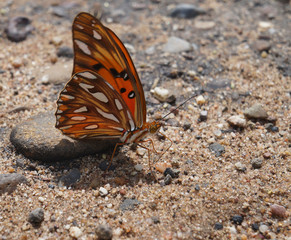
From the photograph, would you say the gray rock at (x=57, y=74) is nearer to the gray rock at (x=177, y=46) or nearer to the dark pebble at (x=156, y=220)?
the gray rock at (x=177, y=46)

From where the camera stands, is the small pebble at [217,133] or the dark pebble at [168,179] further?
the small pebble at [217,133]

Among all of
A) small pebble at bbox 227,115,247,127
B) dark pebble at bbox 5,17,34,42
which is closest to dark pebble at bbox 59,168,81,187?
small pebble at bbox 227,115,247,127

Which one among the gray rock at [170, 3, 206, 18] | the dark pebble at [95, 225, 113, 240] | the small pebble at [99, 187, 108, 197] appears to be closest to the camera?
the dark pebble at [95, 225, 113, 240]

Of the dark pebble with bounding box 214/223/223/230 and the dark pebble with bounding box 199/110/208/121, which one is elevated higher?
the dark pebble with bounding box 199/110/208/121

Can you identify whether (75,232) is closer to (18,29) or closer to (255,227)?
(255,227)

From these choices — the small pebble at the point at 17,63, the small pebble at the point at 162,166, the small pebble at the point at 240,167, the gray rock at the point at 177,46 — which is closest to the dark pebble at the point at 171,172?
the small pebble at the point at 162,166

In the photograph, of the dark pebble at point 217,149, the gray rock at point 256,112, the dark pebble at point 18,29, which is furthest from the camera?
the dark pebble at point 18,29

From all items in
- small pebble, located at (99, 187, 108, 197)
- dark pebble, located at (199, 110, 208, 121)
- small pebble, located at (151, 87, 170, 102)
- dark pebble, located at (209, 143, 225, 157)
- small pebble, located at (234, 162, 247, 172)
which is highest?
small pebble, located at (151, 87, 170, 102)

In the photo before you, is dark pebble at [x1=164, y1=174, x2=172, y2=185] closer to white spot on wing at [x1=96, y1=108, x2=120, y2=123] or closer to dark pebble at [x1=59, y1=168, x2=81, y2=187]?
white spot on wing at [x1=96, y1=108, x2=120, y2=123]
